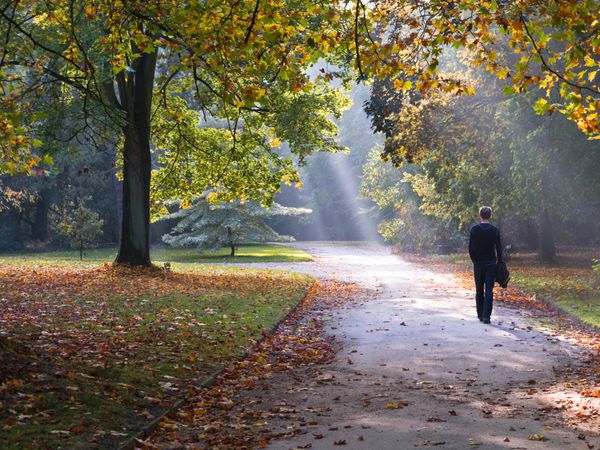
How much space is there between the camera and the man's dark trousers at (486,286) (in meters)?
13.4

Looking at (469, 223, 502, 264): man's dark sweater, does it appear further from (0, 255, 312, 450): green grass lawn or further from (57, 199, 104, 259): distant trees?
(57, 199, 104, 259): distant trees

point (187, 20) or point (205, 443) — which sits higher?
point (187, 20)

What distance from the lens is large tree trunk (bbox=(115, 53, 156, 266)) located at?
908 inches

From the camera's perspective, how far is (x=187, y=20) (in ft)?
31.1

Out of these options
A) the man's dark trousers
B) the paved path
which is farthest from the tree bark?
the man's dark trousers

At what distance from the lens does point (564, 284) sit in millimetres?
22094

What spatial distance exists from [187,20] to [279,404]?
4.83m

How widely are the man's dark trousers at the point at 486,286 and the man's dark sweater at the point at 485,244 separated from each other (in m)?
0.11

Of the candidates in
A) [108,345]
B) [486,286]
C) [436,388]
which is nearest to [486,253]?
[486,286]

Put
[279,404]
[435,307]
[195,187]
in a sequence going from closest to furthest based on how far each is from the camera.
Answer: [279,404] → [435,307] → [195,187]

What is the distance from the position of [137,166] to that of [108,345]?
13408 millimetres

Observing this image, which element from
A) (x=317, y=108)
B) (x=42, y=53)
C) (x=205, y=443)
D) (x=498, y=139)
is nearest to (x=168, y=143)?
(x=317, y=108)

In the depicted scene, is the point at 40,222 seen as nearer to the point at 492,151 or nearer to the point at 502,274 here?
the point at 492,151

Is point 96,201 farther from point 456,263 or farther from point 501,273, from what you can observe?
point 501,273
